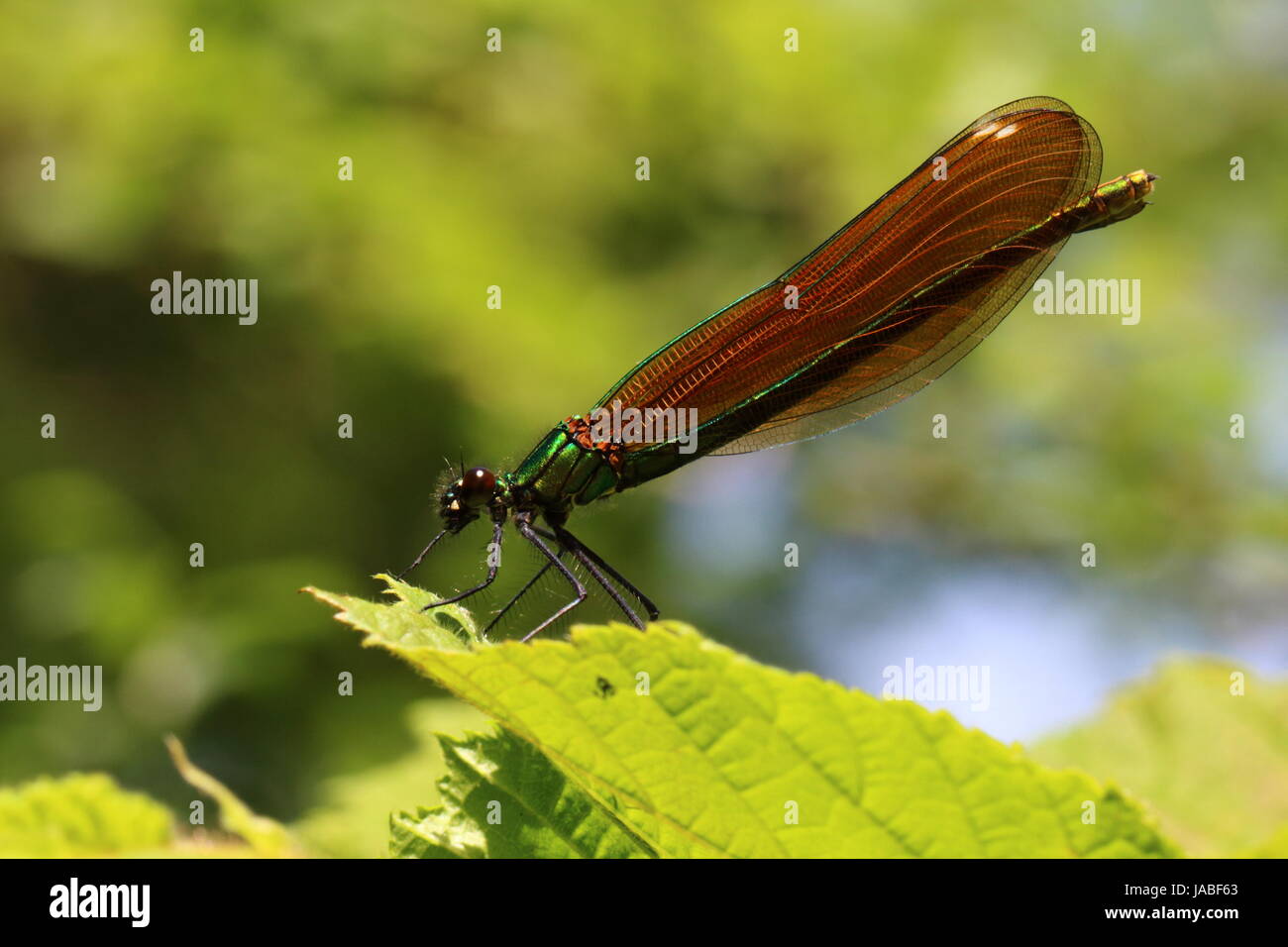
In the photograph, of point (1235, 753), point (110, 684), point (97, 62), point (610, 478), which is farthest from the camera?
point (110, 684)

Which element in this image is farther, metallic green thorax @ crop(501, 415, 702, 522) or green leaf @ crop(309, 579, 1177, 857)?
metallic green thorax @ crop(501, 415, 702, 522)

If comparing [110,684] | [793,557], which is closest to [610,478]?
[793,557]

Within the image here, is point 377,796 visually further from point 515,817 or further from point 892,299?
point 892,299

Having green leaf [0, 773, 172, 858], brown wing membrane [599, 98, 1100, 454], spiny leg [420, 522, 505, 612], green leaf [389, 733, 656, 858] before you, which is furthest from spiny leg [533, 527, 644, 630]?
green leaf [0, 773, 172, 858]

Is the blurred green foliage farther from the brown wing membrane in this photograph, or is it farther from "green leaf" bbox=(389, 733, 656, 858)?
"green leaf" bbox=(389, 733, 656, 858)

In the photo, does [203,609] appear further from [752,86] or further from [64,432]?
[752,86]

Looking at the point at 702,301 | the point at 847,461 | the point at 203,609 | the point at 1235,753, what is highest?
the point at 702,301

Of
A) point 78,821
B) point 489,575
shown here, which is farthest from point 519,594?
point 78,821
